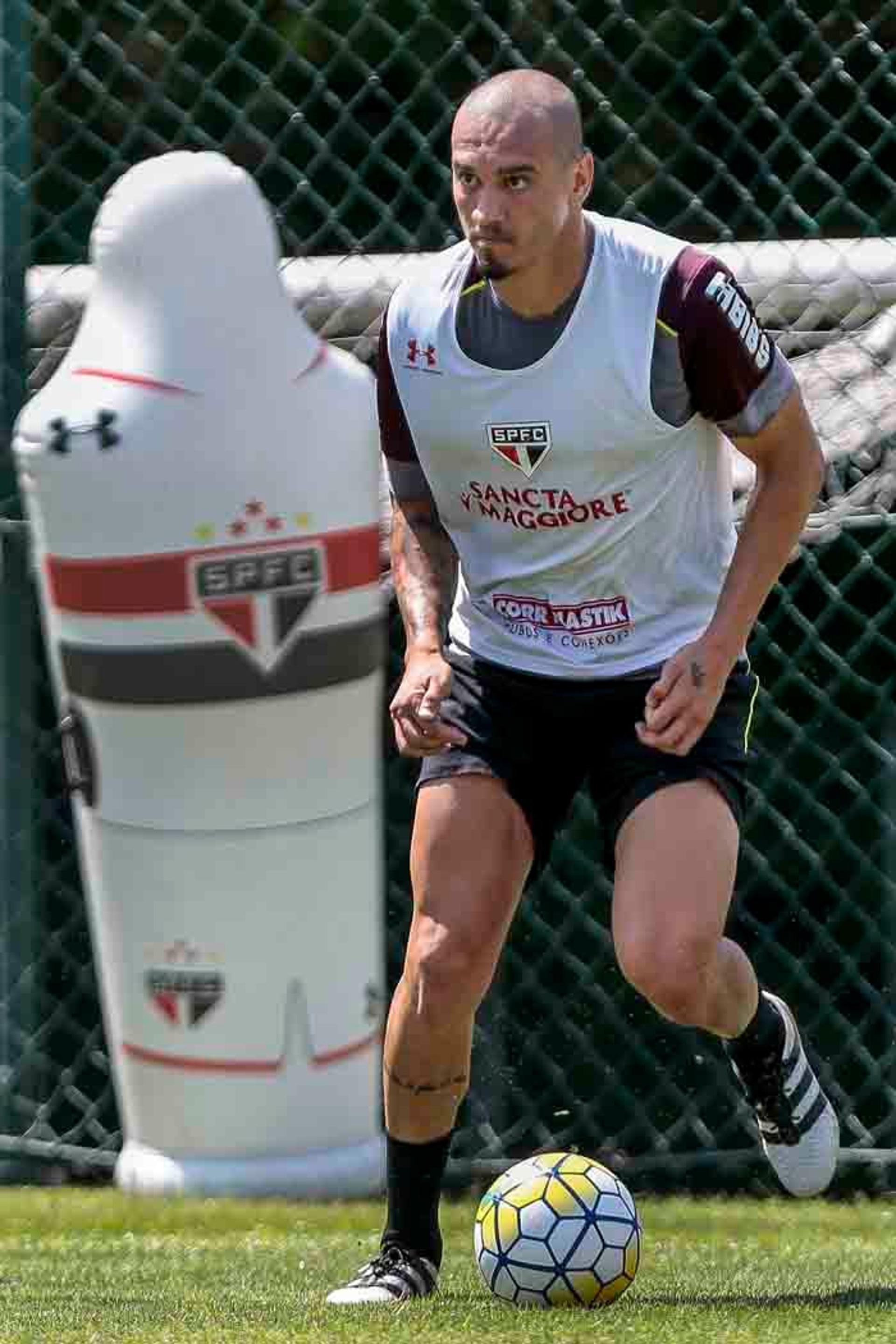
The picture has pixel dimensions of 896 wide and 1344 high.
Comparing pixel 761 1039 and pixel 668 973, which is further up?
pixel 668 973

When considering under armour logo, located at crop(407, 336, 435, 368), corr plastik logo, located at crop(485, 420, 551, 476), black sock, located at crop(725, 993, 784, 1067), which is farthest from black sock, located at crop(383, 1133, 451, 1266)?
under armour logo, located at crop(407, 336, 435, 368)

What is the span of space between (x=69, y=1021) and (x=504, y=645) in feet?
7.65

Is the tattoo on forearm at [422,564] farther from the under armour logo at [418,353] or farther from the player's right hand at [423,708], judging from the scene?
the under armour logo at [418,353]

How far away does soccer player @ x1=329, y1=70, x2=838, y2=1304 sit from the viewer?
404cm

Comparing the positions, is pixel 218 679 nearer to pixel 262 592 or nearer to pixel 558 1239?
pixel 262 592

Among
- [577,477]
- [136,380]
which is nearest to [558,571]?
[577,477]

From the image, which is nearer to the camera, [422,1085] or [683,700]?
[683,700]

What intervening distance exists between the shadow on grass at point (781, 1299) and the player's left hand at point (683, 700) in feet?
3.18

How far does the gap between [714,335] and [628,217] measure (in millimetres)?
1948

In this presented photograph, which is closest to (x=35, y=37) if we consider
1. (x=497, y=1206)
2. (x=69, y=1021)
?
(x=69, y=1021)

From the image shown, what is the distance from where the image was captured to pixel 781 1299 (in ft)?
14.3

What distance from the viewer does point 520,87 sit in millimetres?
3980

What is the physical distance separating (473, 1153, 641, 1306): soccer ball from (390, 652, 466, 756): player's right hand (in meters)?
0.73

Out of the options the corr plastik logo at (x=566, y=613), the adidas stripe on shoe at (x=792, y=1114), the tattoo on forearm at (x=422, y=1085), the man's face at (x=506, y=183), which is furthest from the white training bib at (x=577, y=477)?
the adidas stripe on shoe at (x=792, y=1114)
